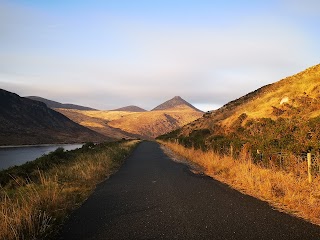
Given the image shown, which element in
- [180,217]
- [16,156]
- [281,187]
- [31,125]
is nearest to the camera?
[180,217]

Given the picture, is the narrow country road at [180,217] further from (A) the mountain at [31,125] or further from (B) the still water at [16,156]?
(A) the mountain at [31,125]

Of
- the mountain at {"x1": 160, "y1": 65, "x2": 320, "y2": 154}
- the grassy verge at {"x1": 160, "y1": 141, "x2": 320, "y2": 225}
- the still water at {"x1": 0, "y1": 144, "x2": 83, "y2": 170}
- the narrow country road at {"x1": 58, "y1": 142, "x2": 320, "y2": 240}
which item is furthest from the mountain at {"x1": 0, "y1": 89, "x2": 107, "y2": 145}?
the narrow country road at {"x1": 58, "y1": 142, "x2": 320, "y2": 240}

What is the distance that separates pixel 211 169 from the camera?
57.1 ft

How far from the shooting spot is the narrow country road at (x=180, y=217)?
6.41 m

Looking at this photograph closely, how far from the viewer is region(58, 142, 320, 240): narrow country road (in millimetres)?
6414

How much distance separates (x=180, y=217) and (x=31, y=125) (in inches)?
4158

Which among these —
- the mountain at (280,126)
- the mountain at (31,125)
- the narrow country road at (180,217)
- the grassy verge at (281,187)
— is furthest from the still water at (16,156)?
the mountain at (31,125)

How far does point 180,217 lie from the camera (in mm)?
7684

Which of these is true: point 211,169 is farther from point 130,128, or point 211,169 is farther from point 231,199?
point 130,128

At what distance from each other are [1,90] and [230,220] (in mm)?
115461

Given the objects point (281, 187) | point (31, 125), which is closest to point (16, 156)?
point (281, 187)

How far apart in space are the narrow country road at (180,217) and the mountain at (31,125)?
68.3m

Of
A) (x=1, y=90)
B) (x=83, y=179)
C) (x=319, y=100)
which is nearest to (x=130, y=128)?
(x=1, y=90)

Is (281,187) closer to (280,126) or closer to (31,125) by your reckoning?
(280,126)
